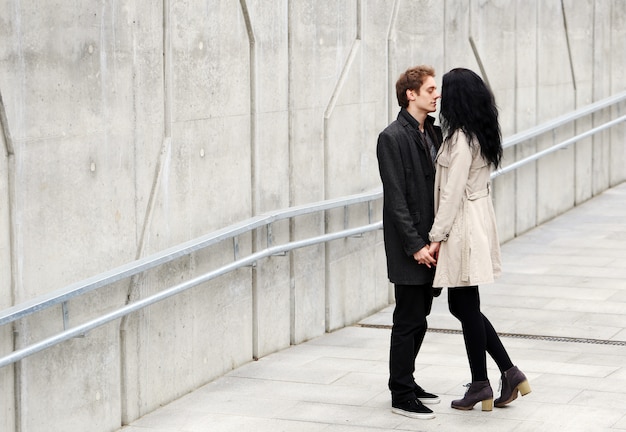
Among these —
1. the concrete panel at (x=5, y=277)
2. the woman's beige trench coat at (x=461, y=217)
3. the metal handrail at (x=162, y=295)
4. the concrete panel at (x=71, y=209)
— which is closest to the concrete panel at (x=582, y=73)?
the metal handrail at (x=162, y=295)

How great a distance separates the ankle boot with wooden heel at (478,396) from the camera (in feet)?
21.9

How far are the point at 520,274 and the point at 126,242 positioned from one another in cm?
479

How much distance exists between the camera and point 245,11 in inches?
303

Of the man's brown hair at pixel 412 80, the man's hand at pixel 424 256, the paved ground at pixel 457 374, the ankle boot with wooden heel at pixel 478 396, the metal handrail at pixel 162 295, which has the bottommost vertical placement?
the paved ground at pixel 457 374

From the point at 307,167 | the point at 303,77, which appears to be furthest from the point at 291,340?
the point at 303,77

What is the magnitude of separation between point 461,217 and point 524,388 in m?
0.96

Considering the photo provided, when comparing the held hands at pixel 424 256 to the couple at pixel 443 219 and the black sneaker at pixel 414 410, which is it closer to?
the couple at pixel 443 219

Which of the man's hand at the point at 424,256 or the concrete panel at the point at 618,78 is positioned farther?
the concrete panel at the point at 618,78

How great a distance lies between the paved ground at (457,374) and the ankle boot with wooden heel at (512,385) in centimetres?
7

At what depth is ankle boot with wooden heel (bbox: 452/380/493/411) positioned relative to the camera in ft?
21.9

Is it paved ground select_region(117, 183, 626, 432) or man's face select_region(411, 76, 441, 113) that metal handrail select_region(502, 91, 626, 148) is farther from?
man's face select_region(411, 76, 441, 113)

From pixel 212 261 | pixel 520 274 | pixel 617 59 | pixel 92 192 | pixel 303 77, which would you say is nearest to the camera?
pixel 92 192

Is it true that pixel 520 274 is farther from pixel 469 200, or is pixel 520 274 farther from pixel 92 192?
pixel 92 192

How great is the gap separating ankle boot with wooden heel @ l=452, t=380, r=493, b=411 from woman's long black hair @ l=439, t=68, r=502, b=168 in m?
1.12
